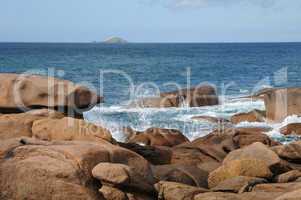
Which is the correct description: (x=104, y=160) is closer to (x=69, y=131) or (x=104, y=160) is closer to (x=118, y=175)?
(x=118, y=175)

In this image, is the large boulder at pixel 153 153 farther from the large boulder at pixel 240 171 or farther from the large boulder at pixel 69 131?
the large boulder at pixel 240 171

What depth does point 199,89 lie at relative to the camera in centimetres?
3166

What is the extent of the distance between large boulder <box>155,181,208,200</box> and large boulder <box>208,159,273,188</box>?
1592 mm

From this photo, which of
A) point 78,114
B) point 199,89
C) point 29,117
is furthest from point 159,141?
point 199,89

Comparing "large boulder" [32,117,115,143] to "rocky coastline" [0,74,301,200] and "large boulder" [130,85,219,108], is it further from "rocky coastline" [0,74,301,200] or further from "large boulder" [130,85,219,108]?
"large boulder" [130,85,219,108]

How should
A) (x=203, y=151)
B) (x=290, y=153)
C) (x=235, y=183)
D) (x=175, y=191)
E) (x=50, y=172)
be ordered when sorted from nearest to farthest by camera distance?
(x=50, y=172)
(x=175, y=191)
(x=235, y=183)
(x=290, y=153)
(x=203, y=151)

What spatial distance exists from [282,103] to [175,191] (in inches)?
605

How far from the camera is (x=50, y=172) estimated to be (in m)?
9.00

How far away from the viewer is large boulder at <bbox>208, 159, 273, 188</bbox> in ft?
38.9

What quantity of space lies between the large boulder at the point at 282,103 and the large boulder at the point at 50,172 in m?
16.0

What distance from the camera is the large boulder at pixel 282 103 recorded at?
24.2 metres

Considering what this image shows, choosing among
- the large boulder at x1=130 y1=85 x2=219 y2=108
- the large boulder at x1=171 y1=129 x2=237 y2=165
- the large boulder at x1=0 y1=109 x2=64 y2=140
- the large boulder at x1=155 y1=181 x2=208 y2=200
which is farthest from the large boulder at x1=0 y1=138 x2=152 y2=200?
the large boulder at x1=130 y1=85 x2=219 y2=108

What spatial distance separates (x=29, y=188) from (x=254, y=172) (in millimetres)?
5069

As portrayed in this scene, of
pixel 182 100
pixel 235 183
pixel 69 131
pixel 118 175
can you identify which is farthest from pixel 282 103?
pixel 118 175
